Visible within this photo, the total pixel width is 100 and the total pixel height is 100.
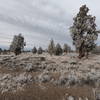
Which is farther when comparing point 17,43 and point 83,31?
point 17,43

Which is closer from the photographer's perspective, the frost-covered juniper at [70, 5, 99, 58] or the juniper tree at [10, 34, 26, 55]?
the frost-covered juniper at [70, 5, 99, 58]

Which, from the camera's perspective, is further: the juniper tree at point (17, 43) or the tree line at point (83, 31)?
the juniper tree at point (17, 43)

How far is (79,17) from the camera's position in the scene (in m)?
37.1

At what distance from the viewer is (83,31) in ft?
121

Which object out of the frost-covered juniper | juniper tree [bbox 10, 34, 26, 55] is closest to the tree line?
the frost-covered juniper

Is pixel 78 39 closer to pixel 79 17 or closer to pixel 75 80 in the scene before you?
pixel 79 17

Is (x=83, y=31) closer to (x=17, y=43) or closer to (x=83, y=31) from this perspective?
(x=83, y=31)

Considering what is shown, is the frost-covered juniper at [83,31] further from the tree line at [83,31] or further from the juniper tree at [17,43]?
the juniper tree at [17,43]

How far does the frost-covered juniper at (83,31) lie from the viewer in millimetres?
35875

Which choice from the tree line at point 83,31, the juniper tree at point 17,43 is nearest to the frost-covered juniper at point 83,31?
the tree line at point 83,31

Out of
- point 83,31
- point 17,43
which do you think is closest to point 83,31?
point 83,31

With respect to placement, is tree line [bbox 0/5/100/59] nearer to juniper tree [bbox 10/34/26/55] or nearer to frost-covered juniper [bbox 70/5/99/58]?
frost-covered juniper [bbox 70/5/99/58]

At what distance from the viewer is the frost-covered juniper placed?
3588 cm

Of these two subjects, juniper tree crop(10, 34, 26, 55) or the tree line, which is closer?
the tree line
